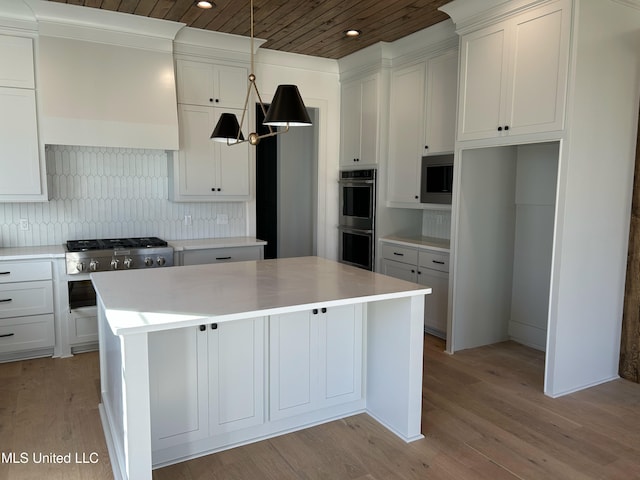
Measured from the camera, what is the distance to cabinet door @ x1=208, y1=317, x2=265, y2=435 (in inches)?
94.0

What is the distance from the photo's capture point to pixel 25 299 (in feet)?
11.9

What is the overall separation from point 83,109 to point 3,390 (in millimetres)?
2128

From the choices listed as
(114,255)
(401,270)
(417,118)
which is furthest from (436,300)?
(114,255)

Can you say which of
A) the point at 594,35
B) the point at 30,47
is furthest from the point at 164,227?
the point at 594,35

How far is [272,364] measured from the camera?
253cm

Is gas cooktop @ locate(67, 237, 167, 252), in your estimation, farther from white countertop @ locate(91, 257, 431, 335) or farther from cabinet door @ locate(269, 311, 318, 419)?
cabinet door @ locate(269, 311, 318, 419)

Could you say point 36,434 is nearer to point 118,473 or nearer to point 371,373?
point 118,473

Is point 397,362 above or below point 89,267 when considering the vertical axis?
below

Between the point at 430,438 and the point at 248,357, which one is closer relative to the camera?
the point at 248,357

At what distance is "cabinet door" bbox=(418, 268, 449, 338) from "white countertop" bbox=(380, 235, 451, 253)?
8.3 inches

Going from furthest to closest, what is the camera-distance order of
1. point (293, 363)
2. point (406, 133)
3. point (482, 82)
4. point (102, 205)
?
point (406, 133) → point (102, 205) → point (482, 82) → point (293, 363)

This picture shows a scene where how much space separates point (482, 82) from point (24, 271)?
367 cm

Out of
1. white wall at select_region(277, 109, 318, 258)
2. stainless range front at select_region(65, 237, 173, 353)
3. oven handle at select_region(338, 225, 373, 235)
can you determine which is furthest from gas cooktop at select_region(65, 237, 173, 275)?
white wall at select_region(277, 109, 318, 258)

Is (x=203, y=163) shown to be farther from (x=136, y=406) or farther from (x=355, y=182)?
(x=136, y=406)
